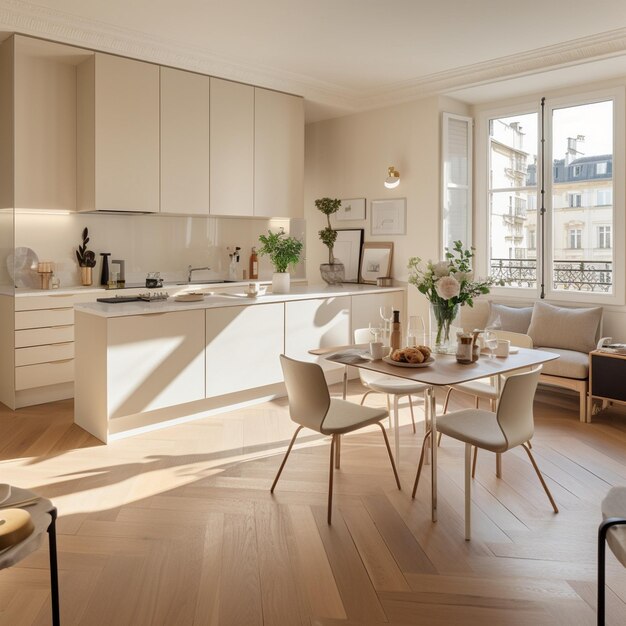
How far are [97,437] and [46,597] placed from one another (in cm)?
197

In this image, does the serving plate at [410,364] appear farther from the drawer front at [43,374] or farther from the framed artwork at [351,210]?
the framed artwork at [351,210]

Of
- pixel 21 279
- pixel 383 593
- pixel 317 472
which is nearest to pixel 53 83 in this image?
pixel 21 279

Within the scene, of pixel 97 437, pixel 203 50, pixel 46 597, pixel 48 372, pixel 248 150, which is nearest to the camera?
pixel 46 597

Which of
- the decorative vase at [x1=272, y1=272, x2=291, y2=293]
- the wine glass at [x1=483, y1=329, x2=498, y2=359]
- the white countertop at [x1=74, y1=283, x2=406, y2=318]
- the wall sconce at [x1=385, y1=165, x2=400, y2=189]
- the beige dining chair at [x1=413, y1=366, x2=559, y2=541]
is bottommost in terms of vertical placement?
the beige dining chair at [x1=413, y1=366, x2=559, y2=541]

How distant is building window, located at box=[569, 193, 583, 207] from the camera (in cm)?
577

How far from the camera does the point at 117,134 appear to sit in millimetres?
5227

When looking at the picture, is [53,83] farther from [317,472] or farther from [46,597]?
[46,597]

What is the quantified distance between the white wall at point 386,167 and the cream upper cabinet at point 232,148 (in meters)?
1.32

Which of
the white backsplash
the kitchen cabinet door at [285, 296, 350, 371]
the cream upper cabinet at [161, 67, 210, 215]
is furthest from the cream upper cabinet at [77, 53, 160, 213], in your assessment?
the kitchen cabinet door at [285, 296, 350, 371]

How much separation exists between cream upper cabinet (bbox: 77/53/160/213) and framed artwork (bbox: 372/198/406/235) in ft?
7.98

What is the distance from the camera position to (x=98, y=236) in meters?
5.72

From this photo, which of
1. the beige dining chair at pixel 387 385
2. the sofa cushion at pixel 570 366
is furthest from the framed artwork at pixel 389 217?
the beige dining chair at pixel 387 385

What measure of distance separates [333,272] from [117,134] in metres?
2.61

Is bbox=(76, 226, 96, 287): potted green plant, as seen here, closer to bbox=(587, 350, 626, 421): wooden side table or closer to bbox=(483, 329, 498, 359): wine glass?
bbox=(483, 329, 498, 359): wine glass
